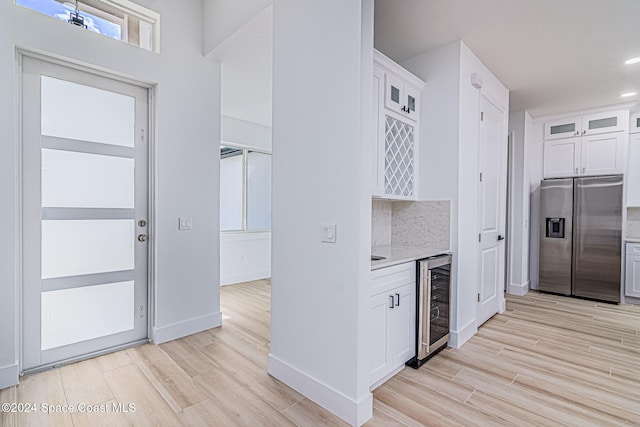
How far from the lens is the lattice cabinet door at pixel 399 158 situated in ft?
8.79

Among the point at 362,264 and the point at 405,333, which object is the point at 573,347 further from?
the point at 362,264

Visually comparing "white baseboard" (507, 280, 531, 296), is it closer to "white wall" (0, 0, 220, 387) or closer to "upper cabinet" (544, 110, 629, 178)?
"upper cabinet" (544, 110, 629, 178)

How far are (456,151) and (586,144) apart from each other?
3250 millimetres

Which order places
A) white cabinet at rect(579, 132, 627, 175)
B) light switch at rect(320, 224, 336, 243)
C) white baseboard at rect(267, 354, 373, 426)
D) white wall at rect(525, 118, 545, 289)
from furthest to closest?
white wall at rect(525, 118, 545, 289) < white cabinet at rect(579, 132, 627, 175) < light switch at rect(320, 224, 336, 243) < white baseboard at rect(267, 354, 373, 426)

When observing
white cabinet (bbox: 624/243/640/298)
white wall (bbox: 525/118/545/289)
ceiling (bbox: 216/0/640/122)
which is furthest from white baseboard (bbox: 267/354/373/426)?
white cabinet (bbox: 624/243/640/298)

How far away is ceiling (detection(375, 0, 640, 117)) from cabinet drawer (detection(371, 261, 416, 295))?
1.98 meters

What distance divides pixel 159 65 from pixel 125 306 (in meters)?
2.15

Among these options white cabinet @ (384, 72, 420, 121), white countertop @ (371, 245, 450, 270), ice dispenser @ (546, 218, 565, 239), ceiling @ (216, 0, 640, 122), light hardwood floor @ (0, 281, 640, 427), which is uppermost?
ceiling @ (216, 0, 640, 122)

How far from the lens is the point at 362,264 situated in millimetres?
1821

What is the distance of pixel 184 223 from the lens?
2.97 m

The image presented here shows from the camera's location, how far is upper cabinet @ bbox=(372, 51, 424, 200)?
2477mm

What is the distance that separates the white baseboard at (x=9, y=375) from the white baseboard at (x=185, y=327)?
0.89 metres

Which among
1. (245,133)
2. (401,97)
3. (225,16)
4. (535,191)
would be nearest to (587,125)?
(535,191)

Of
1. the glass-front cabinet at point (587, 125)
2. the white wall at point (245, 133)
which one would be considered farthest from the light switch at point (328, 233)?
the glass-front cabinet at point (587, 125)
